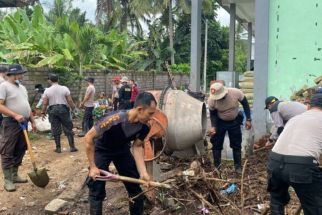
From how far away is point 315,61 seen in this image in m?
8.00

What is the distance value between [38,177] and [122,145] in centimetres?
220

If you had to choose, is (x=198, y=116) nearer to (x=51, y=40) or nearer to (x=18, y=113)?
(x=18, y=113)

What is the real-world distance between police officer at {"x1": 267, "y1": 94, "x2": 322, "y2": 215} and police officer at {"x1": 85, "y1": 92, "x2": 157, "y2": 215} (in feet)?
4.11

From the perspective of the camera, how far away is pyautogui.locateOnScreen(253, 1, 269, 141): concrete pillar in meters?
8.37

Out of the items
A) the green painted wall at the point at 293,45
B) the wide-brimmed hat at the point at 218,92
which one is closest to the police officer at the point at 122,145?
the wide-brimmed hat at the point at 218,92

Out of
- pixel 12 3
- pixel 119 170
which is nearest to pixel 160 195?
pixel 119 170

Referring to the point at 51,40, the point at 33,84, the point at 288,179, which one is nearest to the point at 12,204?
the point at 288,179

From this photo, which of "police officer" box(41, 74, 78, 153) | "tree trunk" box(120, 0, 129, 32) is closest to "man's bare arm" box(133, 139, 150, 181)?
"police officer" box(41, 74, 78, 153)

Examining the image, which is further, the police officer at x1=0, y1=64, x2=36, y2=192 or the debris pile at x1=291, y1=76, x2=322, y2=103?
the debris pile at x1=291, y1=76, x2=322, y2=103

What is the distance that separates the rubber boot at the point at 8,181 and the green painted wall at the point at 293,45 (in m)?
5.22

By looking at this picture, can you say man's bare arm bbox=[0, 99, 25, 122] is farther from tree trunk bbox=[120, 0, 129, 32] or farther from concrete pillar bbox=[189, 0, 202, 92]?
tree trunk bbox=[120, 0, 129, 32]

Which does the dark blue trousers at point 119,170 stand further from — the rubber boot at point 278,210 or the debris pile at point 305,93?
the debris pile at point 305,93

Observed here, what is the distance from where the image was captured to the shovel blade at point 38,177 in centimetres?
589

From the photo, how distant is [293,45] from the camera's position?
817 centimetres
